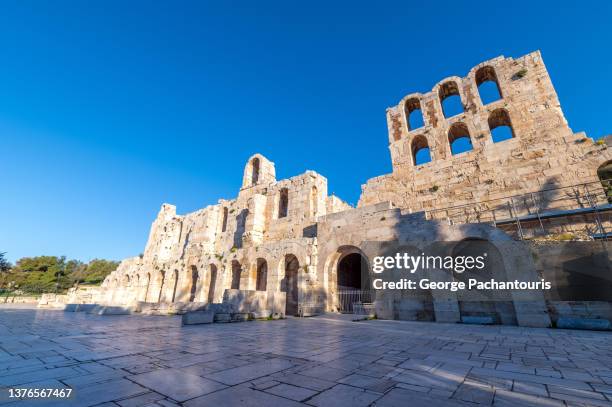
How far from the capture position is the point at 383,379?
2.92 m

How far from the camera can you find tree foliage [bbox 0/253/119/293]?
42844 millimetres

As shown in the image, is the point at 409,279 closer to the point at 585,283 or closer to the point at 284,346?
the point at 585,283

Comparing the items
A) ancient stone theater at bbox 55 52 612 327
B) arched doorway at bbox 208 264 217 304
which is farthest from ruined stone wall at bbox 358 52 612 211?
arched doorway at bbox 208 264 217 304

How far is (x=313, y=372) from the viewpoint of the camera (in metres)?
3.17

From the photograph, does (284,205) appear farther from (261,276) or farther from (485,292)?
(485,292)

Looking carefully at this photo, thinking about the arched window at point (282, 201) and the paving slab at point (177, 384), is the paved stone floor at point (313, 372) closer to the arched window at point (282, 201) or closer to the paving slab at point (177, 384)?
the paving slab at point (177, 384)

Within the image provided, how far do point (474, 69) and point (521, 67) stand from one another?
242 centimetres

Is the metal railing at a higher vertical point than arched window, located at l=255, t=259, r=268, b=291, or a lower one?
higher

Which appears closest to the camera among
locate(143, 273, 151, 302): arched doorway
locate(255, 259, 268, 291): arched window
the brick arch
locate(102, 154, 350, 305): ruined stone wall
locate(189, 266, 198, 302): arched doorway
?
locate(102, 154, 350, 305): ruined stone wall

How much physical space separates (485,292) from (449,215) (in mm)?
5362

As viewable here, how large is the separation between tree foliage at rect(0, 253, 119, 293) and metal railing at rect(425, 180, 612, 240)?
199 feet

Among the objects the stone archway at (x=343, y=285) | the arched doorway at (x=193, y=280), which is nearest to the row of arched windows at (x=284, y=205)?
the arched doorway at (x=193, y=280)

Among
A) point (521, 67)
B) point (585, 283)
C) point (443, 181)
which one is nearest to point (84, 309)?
point (443, 181)

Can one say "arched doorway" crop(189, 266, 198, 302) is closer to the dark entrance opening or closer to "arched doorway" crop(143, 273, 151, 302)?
"arched doorway" crop(143, 273, 151, 302)
